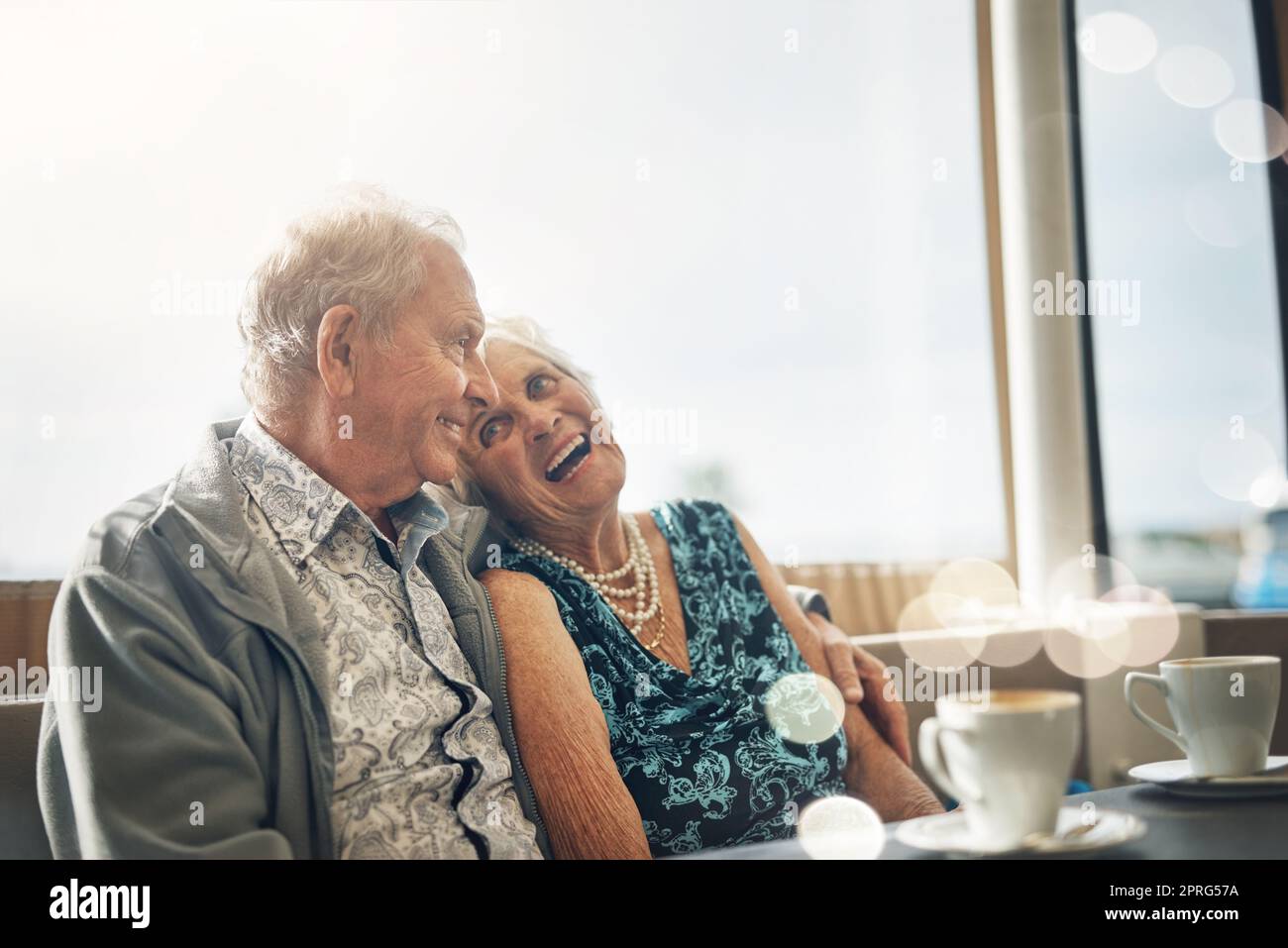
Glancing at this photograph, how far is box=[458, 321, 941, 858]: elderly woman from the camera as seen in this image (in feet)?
3.68

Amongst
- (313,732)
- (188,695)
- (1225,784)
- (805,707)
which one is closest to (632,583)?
(805,707)

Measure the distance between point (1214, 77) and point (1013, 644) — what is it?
6.00ft

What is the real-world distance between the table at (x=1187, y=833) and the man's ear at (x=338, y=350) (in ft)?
2.17

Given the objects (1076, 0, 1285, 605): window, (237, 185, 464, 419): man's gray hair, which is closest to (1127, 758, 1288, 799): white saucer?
(237, 185, 464, 419): man's gray hair

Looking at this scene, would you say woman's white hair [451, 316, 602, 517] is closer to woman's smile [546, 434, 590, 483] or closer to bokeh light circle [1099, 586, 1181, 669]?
woman's smile [546, 434, 590, 483]

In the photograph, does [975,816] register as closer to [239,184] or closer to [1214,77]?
[239,184]

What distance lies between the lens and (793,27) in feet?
7.83

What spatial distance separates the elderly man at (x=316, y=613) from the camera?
0.87 metres

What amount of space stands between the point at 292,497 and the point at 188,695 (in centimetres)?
27

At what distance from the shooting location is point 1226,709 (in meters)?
0.88

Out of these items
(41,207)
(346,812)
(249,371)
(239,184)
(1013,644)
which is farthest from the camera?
(1013,644)

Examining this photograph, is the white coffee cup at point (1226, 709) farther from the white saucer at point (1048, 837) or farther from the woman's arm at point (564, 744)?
the woman's arm at point (564, 744)

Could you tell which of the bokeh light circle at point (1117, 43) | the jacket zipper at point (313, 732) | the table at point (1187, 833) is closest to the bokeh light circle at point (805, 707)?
the table at point (1187, 833)
